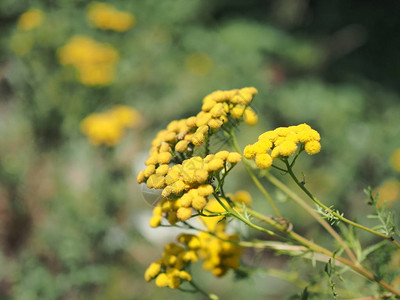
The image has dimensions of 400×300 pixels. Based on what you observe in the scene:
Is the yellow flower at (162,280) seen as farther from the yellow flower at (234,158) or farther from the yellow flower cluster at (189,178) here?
the yellow flower at (234,158)

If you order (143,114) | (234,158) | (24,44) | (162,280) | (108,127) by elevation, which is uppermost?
(24,44)

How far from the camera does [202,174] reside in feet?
3.63

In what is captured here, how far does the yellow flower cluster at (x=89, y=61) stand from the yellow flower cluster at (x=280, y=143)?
337 cm

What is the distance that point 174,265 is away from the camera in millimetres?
1395

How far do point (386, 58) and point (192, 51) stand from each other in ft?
11.4

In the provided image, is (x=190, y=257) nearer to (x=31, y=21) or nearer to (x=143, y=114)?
(x=143, y=114)

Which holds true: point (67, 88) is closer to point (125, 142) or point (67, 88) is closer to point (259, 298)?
point (125, 142)

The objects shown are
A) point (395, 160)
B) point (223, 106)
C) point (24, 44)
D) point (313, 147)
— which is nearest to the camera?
point (313, 147)

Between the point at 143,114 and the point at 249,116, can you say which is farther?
the point at 143,114

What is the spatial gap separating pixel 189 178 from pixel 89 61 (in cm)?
352

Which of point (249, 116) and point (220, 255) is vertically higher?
point (249, 116)

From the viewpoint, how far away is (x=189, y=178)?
3.71 feet

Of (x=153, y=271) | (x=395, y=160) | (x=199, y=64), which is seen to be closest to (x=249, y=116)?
(x=153, y=271)

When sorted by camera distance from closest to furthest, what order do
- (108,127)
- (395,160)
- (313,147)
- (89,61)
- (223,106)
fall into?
(313,147), (223,106), (395,160), (108,127), (89,61)
